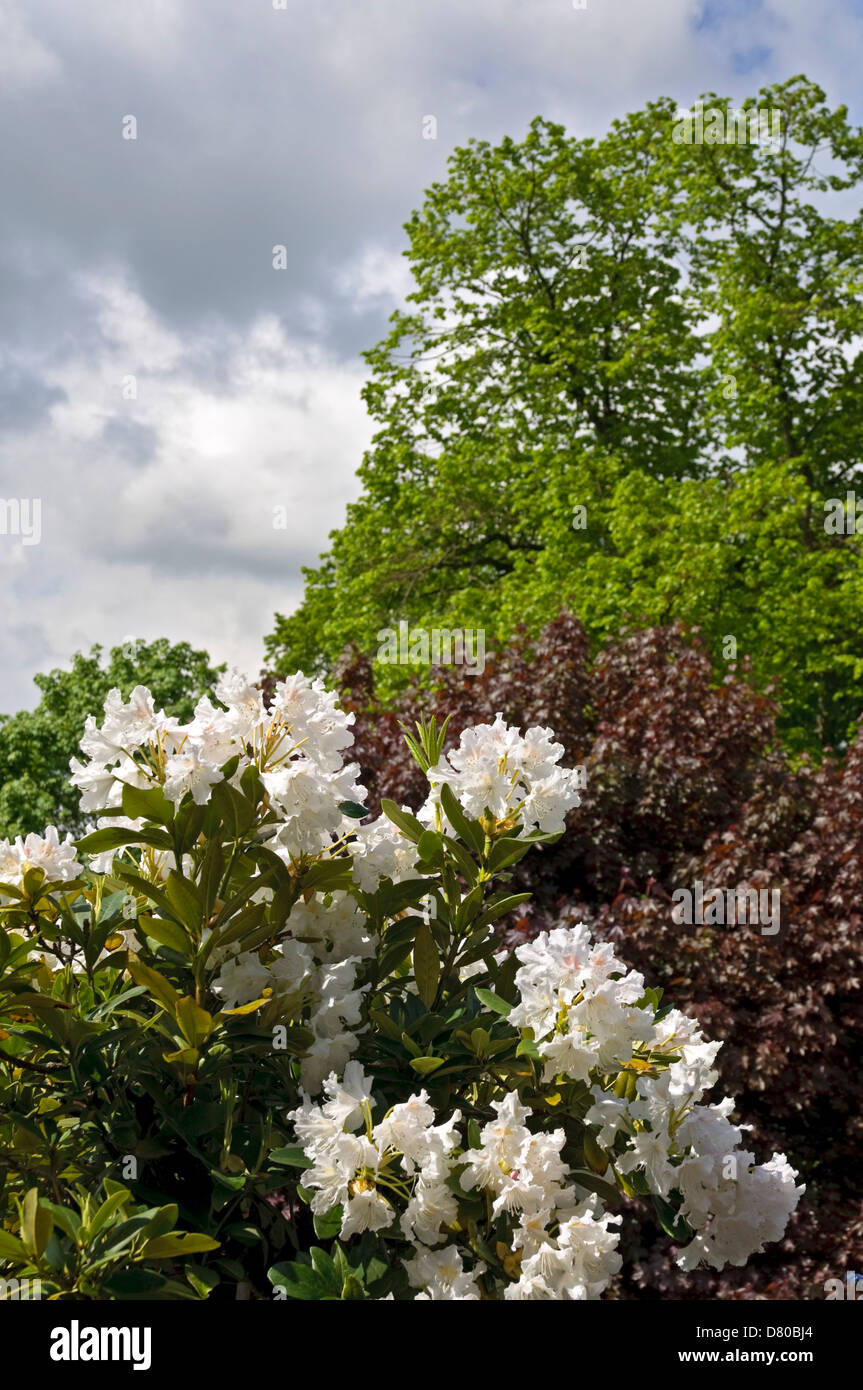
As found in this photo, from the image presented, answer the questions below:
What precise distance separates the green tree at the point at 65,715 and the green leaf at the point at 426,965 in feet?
52.7

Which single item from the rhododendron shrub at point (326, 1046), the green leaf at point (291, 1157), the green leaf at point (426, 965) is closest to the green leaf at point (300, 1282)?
the rhododendron shrub at point (326, 1046)

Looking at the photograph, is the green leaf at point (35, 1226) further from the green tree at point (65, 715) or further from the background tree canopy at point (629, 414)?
the green tree at point (65, 715)

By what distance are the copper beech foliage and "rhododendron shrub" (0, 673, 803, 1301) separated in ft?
10.4

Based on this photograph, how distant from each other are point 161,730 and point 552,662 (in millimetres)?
5136

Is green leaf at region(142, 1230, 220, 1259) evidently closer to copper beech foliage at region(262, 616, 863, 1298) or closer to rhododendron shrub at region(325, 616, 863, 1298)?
rhododendron shrub at region(325, 616, 863, 1298)

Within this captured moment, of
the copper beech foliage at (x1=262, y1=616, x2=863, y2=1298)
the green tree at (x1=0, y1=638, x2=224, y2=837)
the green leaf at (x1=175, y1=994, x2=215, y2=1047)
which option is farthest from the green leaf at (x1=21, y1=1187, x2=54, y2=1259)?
the green tree at (x1=0, y1=638, x2=224, y2=837)

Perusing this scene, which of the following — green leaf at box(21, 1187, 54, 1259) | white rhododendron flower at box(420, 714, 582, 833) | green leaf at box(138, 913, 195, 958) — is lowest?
green leaf at box(21, 1187, 54, 1259)

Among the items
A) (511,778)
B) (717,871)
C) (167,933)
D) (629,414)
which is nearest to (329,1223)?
(167,933)

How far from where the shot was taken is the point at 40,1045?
211 centimetres

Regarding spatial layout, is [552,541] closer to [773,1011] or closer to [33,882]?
→ [773,1011]

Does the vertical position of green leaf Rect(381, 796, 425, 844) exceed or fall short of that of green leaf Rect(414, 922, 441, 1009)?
it exceeds it

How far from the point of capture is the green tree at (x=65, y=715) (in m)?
18.8

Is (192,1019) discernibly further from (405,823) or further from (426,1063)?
(405,823)

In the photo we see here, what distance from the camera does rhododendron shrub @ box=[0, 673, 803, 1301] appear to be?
1955mm
